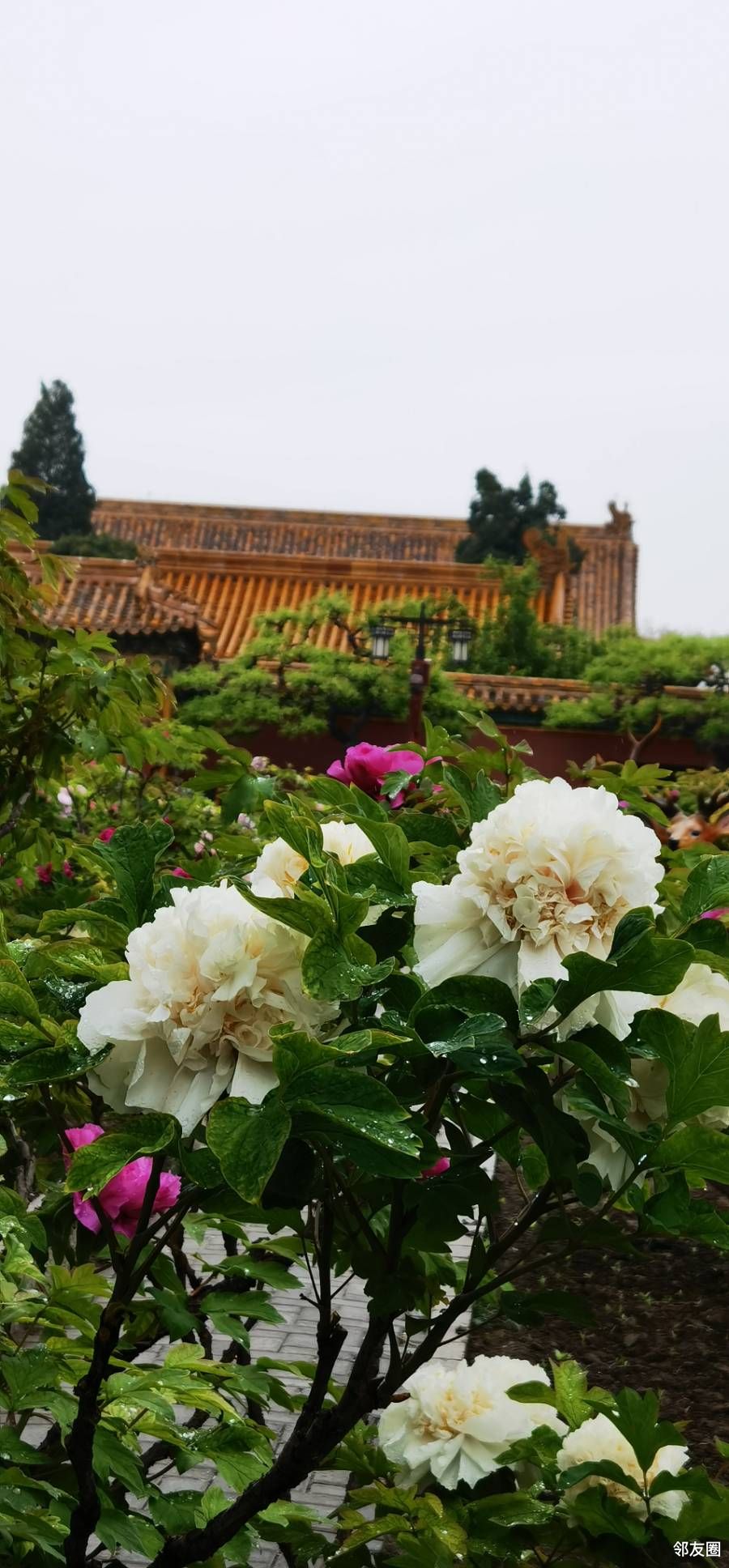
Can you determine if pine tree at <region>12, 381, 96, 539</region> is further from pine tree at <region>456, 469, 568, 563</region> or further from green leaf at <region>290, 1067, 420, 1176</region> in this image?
green leaf at <region>290, 1067, 420, 1176</region>

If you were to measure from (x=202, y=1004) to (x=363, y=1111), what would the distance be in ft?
0.45

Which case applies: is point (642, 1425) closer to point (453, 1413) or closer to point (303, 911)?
point (453, 1413)

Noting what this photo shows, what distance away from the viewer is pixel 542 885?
3.17ft

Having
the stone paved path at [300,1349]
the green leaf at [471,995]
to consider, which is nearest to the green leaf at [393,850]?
the green leaf at [471,995]

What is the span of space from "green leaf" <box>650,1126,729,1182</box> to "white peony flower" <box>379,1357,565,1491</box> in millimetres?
889

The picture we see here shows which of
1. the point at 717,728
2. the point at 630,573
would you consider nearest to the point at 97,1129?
the point at 717,728

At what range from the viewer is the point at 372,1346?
4.61 feet

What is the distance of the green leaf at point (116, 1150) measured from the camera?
888mm

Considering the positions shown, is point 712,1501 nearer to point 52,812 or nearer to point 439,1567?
point 439,1567

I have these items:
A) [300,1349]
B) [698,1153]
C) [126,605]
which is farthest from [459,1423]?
[126,605]

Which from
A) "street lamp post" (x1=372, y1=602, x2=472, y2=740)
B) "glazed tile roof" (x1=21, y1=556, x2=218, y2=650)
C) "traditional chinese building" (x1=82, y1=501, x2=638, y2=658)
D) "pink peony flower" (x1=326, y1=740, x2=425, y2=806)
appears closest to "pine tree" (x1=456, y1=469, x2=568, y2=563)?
"traditional chinese building" (x1=82, y1=501, x2=638, y2=658)

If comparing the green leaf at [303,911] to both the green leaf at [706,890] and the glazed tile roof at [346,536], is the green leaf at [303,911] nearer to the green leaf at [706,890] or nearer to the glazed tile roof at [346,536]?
the green leaf at [706,890]

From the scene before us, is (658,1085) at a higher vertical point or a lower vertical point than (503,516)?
lower

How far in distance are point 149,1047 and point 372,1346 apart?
0.59 m
